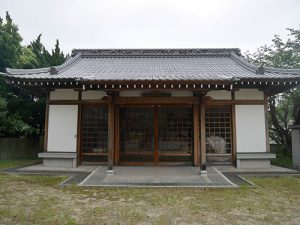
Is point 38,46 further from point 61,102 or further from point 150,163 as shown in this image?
point 150,163

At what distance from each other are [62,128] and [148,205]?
19.1 ft

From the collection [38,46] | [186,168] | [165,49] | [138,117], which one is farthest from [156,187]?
[38,46]

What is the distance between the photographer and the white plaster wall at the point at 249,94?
9312 mm

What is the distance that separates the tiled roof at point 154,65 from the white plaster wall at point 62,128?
134 centimetres

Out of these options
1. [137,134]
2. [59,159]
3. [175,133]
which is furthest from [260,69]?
[59,159]

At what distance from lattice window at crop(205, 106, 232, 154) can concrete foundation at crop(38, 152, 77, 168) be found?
522cm

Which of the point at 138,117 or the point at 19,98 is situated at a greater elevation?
the point at 19,98

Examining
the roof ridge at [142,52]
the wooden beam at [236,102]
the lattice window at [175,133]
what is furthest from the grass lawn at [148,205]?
the roof ridge at [142,52]

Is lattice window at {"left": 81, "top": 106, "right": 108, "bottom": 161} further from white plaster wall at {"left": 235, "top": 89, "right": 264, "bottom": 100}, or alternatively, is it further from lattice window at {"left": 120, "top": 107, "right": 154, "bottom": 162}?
white plaster wall at {"left": 235, "top": 89, "right": 264, "bottom": 100}

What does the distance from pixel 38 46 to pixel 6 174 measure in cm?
995

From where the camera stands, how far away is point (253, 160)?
29.3 feet

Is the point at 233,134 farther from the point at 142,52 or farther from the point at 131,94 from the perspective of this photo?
the point at 142,52

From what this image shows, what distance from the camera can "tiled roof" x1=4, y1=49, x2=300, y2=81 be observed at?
9336 millimetres

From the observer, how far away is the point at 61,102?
9.43 meters
